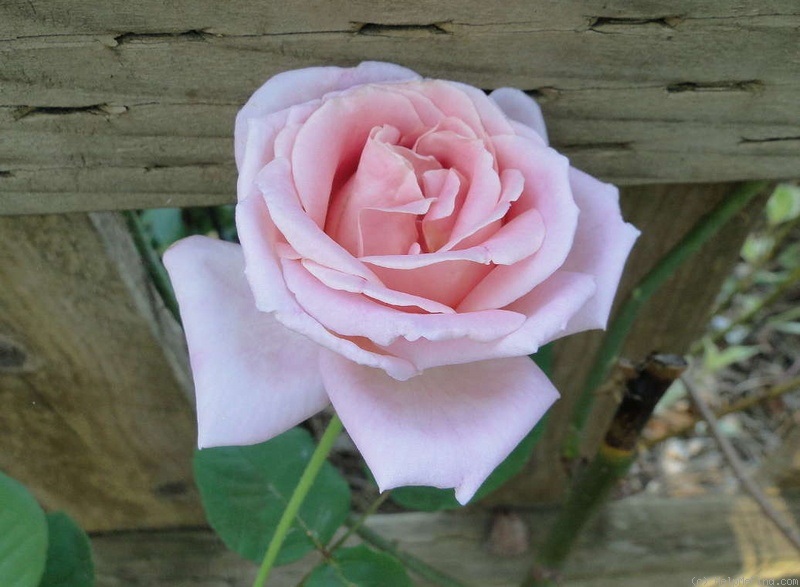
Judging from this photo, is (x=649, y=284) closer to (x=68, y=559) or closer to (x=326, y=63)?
(x=326, y=63)

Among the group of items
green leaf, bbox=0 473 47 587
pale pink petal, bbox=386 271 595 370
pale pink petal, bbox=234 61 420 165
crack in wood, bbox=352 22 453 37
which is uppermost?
crack in wood, bbox=352 22 453 37

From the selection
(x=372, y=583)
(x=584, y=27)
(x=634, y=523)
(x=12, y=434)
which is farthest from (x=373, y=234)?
(x=634, y=523)

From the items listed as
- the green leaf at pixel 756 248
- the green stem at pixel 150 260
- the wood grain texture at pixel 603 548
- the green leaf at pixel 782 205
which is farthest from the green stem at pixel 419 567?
the green leaf at pixel 756 248

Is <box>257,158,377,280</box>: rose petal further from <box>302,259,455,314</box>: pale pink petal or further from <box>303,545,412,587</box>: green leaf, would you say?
<box>303,545,412,587</box>: green leaf

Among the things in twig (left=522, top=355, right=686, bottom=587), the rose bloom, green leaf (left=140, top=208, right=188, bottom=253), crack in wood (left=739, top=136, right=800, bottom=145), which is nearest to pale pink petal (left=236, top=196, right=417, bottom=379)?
→ the rose bloom

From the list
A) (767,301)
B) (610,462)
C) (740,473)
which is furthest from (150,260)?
(767,301)

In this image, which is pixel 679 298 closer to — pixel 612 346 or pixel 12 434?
pixel 612 346
